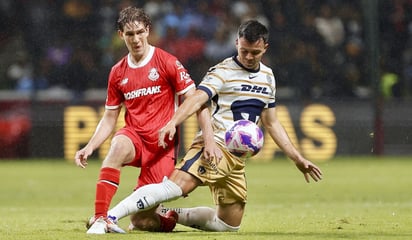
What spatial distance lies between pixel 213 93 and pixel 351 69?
1245 centimetres

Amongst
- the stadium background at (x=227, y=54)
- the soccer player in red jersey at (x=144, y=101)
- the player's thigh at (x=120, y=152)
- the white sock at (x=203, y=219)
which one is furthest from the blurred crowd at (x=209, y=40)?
the player's thigh at (x=120, y=152)

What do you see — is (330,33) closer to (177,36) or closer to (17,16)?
(177,36)

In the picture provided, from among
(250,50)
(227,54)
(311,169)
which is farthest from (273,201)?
(227,54)

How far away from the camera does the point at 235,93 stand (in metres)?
8.66

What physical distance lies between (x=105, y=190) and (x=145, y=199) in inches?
12.9

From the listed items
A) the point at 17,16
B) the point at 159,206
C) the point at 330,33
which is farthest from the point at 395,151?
the point at 159,206

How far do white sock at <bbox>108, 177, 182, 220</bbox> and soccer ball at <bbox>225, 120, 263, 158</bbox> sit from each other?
552 mm

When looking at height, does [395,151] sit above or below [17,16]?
below

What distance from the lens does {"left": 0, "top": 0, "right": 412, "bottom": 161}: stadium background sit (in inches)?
784

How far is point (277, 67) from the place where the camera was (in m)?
20.3

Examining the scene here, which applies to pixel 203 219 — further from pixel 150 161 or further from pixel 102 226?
pixel 102 226

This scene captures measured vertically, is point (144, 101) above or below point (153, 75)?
below

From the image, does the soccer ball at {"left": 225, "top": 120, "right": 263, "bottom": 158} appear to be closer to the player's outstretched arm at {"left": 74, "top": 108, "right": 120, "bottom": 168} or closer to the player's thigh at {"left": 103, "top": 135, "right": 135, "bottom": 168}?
the player's thigh at {"left": 103, "top": 135, "right": 135, "bottom": 168}

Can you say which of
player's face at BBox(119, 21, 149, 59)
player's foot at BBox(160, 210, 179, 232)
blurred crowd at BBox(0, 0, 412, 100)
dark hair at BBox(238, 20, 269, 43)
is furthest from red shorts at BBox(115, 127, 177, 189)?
blurred crowd at BBox(0, 0, 412, 100)
